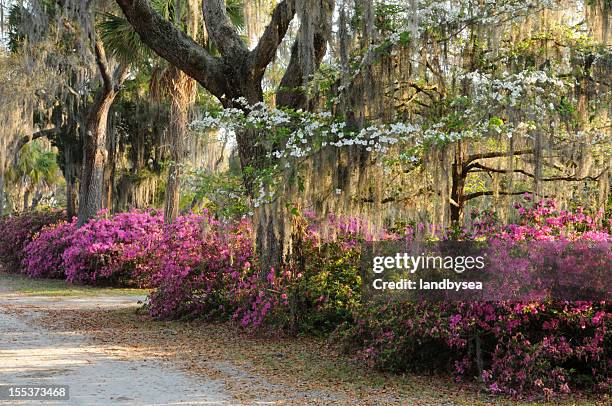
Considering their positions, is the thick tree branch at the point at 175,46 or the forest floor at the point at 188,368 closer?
the forest floor at the point at 188,368

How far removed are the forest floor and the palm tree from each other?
3.33 metres

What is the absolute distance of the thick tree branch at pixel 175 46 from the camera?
32.8ft

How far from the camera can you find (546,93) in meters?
7.21

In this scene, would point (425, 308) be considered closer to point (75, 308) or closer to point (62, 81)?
point (75, 308)

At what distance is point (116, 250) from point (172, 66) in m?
5.68

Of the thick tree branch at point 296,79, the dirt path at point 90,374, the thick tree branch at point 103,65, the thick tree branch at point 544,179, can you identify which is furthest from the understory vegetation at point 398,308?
the thick tree branch at point 103,65

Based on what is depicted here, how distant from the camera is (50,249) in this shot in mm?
18906

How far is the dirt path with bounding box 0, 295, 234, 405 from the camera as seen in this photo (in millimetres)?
5559

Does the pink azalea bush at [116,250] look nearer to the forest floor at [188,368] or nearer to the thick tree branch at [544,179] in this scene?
the forest floor at [188,368]

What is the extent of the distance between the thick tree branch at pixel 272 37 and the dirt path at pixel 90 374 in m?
4.32

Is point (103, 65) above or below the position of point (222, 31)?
above

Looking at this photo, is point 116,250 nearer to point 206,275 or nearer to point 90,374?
point 206,275

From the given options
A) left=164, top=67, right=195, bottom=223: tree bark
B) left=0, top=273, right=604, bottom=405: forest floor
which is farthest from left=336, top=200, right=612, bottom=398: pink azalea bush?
left=164, top=67, right=195, bottom=223: tree bark

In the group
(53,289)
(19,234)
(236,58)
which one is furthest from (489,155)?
(19,234)
